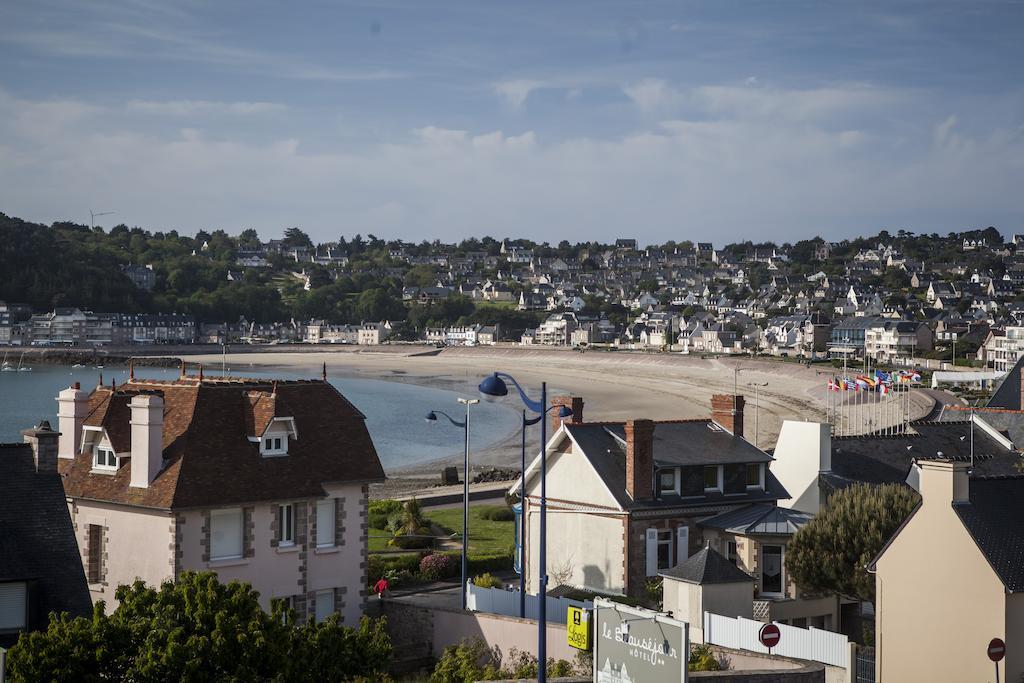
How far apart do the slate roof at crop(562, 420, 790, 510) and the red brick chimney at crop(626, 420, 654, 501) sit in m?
0.17

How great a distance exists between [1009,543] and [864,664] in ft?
9.93

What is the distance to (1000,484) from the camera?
75.0ft

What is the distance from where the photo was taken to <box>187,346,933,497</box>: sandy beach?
8669 centimetres

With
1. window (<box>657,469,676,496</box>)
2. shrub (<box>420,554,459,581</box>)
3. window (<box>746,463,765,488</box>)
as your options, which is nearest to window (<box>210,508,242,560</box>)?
shrub (<box>420,554,459,581</box>)

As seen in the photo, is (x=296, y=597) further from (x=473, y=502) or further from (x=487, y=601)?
(x=473, y=502)

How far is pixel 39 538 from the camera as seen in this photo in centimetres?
1959

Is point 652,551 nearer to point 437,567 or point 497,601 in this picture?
point 437,567

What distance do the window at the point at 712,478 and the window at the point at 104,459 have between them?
12994 millimetres

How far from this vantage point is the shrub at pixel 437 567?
29406 millimetres

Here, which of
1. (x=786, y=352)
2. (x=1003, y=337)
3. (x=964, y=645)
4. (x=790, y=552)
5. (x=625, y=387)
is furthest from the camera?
(x=786, y=352)

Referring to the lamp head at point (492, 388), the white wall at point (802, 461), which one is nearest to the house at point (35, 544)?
the lamp head at point (492, 388)

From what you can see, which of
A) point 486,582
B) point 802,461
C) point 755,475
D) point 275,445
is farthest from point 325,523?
point 802,461

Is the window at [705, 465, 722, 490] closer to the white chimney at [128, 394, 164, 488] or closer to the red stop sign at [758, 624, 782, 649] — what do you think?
the red stop sign at [758, 624, 782, 649]

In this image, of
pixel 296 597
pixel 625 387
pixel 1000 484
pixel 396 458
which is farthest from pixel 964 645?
pixel 625 387
